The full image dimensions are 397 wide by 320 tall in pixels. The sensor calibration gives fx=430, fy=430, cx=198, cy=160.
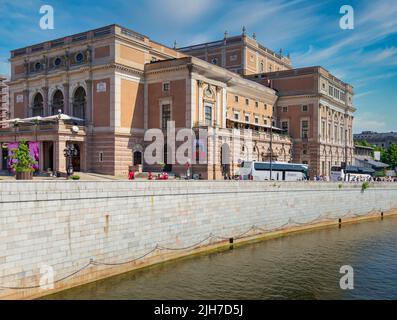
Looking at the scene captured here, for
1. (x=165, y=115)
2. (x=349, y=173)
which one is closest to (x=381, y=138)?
(x=349, y=173)

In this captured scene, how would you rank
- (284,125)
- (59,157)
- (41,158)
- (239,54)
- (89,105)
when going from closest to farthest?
(59,157) < (41,158) < (89,105) < (284,125) < (239,54)

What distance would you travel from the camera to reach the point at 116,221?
25.9 meters

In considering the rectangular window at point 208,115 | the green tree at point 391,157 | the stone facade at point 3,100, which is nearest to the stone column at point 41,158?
the rectangular window at point 208,115

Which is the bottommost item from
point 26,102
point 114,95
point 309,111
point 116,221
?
point 116,221

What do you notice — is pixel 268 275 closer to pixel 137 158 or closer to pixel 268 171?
pixel 268 171

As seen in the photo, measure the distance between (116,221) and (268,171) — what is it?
3025cm

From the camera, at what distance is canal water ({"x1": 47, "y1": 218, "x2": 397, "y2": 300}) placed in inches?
919

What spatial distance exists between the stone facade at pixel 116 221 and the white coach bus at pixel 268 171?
9488mm

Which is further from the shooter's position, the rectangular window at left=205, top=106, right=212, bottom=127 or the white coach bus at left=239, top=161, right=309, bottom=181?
the rectangular window at left=205, top=106, right=212, bottom=127

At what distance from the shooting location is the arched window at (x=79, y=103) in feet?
178

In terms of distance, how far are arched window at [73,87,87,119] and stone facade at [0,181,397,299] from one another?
87.6 feet

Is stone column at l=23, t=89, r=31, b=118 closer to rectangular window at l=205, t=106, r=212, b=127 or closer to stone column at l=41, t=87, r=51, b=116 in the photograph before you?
stone column at l=41, t=87, r=51, b=116

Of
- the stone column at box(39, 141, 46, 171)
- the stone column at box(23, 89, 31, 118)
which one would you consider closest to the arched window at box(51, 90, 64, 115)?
the stone column at box(23, 89, 31, 118)
